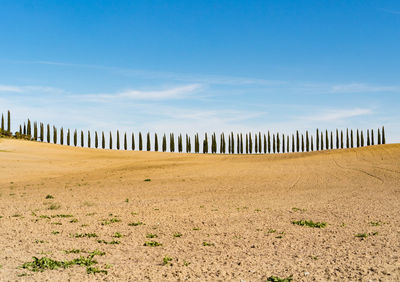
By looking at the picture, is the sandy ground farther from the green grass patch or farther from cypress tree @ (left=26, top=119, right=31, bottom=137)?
cypress tree @ (left=26, top=119, right=31, bottom=137)

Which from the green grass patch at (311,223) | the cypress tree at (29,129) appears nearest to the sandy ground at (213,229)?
the green grass patch at (311,223)

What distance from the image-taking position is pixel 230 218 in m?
14.7

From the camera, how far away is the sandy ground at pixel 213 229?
8312 mm

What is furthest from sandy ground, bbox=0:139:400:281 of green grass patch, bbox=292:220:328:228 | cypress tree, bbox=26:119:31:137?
cypress tree, bbox=26:119:31:137

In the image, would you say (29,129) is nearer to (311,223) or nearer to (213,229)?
(213,229)

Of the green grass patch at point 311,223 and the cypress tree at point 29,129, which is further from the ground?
the cypress tree at point 29,129

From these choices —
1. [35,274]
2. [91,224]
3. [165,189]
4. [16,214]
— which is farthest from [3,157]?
[35,274]

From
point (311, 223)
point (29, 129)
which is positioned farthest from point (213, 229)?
point (29, 129)

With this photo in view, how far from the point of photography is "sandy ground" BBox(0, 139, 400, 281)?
831cm

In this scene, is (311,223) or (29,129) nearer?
(311,223)

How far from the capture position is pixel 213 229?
12.8 meters

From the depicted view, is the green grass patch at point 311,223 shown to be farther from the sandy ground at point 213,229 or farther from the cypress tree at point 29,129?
the cypress tree at point 29,129

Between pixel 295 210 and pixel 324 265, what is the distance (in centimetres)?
795

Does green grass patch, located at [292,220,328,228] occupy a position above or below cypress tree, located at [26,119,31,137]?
below
